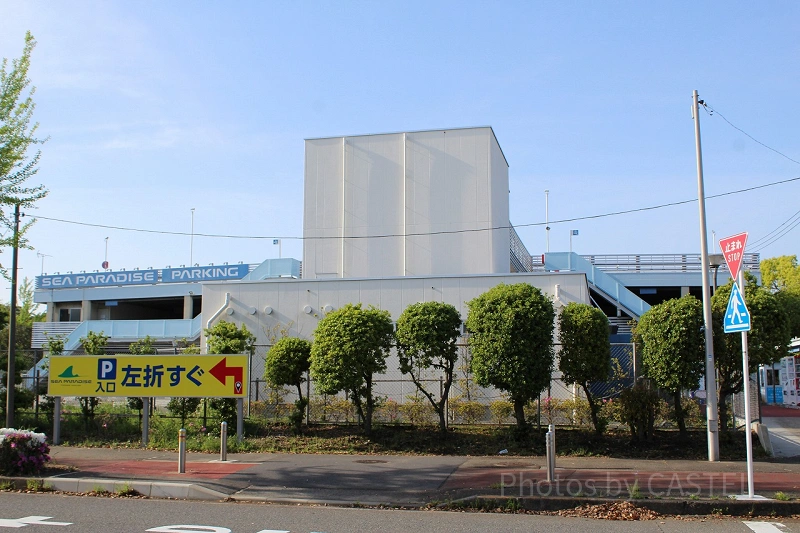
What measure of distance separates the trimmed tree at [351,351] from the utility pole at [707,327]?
715 cm

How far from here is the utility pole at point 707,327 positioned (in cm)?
1388

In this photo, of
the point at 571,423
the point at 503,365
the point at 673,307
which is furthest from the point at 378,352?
the point at 673,307

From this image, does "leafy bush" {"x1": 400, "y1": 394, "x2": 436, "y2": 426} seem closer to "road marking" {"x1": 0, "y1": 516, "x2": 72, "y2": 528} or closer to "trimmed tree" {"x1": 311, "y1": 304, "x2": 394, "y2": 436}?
"trimmed tree" {"x1": 311, "y1": 304, "x2": 394, "y2": 436}

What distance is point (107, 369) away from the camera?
17.1m

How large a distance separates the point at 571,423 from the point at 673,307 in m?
3.98

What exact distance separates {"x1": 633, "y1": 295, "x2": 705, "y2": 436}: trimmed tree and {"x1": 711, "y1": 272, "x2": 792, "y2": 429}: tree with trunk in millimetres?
475

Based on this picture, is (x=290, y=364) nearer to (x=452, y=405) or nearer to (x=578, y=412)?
(x=452, y=405)

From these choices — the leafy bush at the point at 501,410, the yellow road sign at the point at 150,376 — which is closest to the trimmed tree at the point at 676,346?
the leafy bush at the point at 501,410

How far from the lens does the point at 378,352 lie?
53.9 ft

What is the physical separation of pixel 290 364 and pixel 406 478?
20.4 feet

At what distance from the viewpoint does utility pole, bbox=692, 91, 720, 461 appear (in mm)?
13875

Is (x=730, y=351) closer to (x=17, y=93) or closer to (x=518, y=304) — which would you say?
(x=518, y=304)

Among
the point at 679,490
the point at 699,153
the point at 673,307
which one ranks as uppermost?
the point at 699,153

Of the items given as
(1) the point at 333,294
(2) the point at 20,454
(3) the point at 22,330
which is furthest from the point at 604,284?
(3) the point at 22,330
